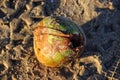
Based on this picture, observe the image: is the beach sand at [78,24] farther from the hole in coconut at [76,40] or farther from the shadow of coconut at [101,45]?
the hole in coconut at [76,40]

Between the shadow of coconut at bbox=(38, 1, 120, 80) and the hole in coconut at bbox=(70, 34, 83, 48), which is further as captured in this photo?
the shadow of coconut at bbox=(38, 1, 120, 80)

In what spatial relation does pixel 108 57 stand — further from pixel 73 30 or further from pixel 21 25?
pixel 21 25

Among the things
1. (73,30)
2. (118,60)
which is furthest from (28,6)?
(118,60)

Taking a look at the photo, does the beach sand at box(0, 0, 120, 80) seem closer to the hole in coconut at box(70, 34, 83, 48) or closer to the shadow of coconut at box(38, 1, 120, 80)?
the shadow of coconut at box(38, 1, 120, 80)

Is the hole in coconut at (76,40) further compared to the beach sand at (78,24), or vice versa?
the beach sand at (78,24)

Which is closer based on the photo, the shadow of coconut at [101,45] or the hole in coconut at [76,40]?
the hole in coconut at [76,40]

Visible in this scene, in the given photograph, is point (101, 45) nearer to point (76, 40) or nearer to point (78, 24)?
point (78, 24)

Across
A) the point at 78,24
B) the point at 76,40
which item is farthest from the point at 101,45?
the point at 76,40

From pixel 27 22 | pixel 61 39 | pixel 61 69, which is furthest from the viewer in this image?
pixel 27 22

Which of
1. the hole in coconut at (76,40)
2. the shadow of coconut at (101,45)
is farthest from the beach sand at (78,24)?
the hole in coconut at (76,40)

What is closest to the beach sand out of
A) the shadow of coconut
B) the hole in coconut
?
the shadow of coconut

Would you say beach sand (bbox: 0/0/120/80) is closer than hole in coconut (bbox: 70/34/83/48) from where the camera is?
No
